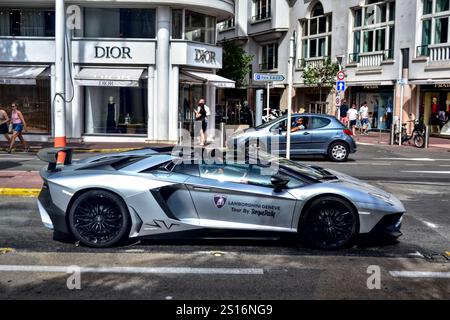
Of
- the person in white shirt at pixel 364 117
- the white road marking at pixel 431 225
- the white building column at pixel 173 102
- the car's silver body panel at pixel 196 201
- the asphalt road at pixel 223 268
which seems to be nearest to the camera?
the asphalt road at pixel 223 268

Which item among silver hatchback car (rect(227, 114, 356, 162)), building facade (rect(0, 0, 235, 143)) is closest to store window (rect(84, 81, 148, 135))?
building facade (rect(0, 0, 235, 143))

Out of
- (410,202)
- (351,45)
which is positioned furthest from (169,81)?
(351,45)

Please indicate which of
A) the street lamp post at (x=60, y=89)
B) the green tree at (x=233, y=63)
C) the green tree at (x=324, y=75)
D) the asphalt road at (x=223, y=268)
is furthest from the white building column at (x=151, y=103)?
the asphalt road at (x=223, y=268)

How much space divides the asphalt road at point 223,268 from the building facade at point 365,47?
2402 cm

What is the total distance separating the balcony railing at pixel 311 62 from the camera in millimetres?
38906

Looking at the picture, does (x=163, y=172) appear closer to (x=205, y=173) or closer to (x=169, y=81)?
(x=205, y=173)

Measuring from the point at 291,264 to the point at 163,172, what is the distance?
5.96ft

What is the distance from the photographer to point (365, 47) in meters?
35.2

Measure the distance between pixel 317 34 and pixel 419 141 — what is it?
1747 cm

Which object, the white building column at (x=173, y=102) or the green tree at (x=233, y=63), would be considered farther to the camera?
the green tree at (x=233, y=63)

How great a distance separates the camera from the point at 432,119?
3091 cm

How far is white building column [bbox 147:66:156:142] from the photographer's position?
23297 mm

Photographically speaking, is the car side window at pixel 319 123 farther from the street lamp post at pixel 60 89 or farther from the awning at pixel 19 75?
the awning at pixel 19 75

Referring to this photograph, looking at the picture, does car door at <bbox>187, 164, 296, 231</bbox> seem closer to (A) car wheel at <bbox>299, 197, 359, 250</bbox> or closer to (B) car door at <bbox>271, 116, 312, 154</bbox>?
(A) car wheel at <bbox>299, 197, 359, 250</bbox>
